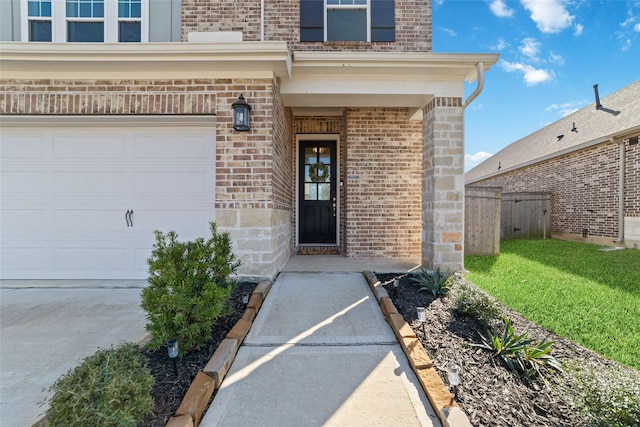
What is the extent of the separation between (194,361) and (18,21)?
22.0ft

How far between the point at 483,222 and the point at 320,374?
540cm

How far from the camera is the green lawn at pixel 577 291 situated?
2.59m

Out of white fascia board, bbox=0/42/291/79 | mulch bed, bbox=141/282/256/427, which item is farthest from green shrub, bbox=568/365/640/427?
white fascia board, bbox=0/42/291/79

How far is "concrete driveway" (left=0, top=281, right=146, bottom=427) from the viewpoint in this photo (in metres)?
1.85

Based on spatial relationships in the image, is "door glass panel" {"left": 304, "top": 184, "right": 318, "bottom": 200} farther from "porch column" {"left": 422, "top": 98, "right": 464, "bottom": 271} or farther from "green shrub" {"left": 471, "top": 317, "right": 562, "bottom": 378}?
"green shrub" {"left": 471, "top": 317, "right": 562, "bottom": 378}

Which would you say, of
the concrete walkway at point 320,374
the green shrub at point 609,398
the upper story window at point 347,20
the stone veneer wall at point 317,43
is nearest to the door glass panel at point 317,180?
the stone veneer wall at point 317,43

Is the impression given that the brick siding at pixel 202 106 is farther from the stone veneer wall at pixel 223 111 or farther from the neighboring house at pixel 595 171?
the neighboring house at pixel 595 171

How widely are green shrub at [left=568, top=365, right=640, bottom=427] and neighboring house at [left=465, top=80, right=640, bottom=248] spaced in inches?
327

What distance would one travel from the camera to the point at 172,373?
194 centimetres

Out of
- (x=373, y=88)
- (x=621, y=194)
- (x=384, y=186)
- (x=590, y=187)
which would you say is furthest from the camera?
(x=590, y=187)

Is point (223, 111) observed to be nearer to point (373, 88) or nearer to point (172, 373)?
point (373, 88)

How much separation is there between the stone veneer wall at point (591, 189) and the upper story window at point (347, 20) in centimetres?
723

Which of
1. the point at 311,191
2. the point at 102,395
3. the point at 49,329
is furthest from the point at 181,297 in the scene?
the point at 311,191

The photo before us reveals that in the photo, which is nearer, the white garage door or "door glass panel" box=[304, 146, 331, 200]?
the white garage door
